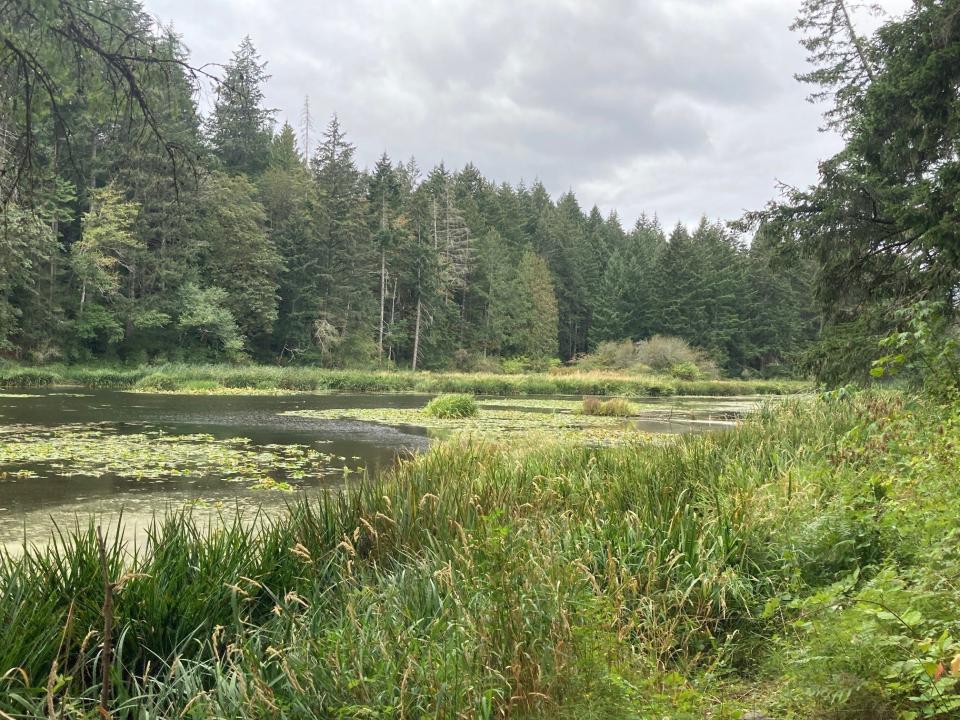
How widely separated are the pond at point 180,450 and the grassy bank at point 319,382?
5.58 m

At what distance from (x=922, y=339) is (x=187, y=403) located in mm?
21652

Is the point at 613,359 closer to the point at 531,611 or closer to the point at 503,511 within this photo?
the point at 503,511

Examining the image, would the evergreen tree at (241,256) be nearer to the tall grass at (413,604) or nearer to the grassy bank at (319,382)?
the grassy bank at (319,382)

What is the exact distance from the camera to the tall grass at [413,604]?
237 cm

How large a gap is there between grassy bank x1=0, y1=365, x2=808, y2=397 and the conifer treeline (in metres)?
3.47

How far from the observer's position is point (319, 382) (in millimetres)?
31469

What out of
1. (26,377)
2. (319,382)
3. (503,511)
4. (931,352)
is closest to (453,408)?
(319,382)

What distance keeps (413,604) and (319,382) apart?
96.2 ft

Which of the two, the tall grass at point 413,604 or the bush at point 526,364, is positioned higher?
the bush at point 526,364

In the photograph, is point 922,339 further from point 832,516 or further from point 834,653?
point 834,653

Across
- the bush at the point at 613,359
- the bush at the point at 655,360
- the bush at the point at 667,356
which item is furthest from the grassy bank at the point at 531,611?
the bush at the point at 613,359

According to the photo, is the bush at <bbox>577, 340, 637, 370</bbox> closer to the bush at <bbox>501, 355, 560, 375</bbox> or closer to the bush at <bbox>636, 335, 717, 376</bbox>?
the bush at <bbox>636, 335, 717, 376</bbox>

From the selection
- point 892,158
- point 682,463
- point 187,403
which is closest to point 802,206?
point 892,158

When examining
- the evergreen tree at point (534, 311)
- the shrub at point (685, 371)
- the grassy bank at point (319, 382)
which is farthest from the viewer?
the evergreen tree at point (534, 311)
